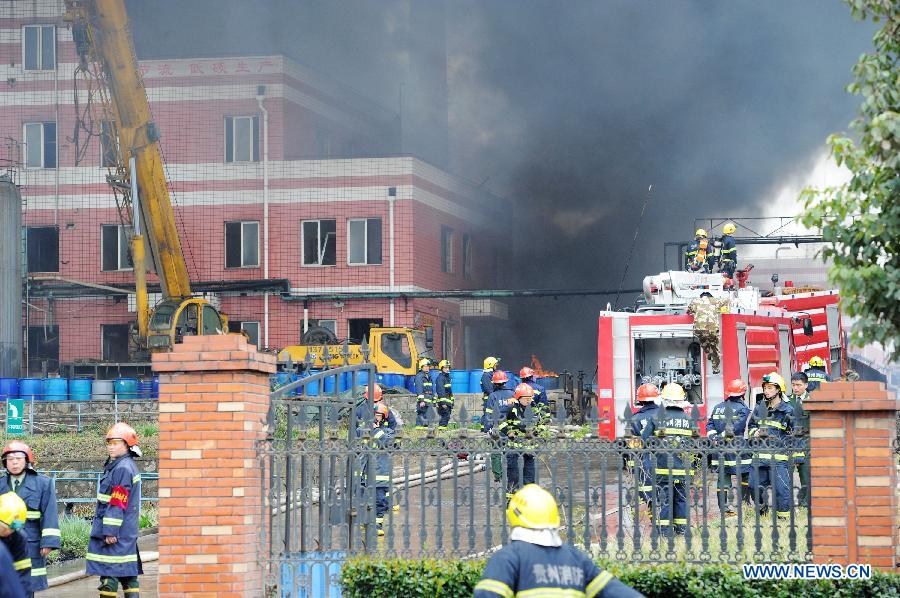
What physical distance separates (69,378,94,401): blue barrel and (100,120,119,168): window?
16.5ft

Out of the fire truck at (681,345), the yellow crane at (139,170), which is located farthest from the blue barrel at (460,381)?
the fire truck at (681,345)

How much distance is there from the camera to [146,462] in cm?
A: 2111

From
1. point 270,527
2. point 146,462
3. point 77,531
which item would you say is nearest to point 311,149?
point 146,462

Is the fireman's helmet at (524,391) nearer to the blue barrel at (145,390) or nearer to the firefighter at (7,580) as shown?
the firefighter at (7,580)

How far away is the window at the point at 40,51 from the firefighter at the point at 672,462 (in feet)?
91.5

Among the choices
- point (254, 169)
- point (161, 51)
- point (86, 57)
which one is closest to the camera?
point (86, 57)

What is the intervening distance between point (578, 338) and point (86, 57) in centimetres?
1622

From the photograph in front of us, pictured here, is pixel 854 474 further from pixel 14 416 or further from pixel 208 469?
pixel 14 416

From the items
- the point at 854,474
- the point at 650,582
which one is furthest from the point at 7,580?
the point at 854,474

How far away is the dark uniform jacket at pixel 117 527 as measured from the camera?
8398 mm

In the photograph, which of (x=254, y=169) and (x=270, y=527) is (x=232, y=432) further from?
(x=254, y=169)

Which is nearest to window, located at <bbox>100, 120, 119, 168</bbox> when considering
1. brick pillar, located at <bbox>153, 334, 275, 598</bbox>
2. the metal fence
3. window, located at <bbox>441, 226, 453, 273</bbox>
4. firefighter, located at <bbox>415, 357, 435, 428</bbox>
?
window, located at <bbox>441, 226, 453, 273</bbox>

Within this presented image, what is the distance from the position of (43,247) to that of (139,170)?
7.26m

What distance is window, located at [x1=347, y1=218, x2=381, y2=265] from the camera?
112ft
